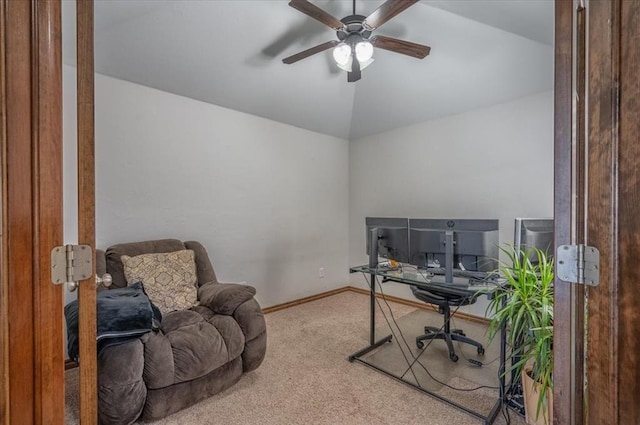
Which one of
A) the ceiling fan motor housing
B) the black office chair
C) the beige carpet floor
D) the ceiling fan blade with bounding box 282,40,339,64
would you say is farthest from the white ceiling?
the beige carpet floor

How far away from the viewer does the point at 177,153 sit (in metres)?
2.88

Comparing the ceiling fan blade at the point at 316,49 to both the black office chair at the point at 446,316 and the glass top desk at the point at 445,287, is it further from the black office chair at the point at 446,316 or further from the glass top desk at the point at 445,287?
the black office chair at the point at 446,316

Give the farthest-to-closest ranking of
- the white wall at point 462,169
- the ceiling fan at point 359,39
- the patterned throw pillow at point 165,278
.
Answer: the white wall at point 462,169, the patterned throw pillow at point 165,278, the ceiling fan at point 359,39

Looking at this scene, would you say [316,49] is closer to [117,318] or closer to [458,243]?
[458,243]

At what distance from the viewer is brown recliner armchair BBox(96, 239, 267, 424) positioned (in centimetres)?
154

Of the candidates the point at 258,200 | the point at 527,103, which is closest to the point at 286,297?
the point at 258,200

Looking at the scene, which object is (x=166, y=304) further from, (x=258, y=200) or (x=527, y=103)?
(x=527, y=103)

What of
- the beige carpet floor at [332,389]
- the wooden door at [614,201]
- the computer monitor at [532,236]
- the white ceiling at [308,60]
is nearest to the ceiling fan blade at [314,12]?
the white ceiling at [308,60]

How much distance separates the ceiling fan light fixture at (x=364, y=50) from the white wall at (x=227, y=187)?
1.73 m

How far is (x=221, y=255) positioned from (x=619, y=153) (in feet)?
10.1

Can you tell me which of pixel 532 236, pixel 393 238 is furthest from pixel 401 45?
pixel 532 236

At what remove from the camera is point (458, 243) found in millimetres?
2025

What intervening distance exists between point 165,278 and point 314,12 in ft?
6.90

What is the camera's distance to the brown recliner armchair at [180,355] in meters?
1.54
